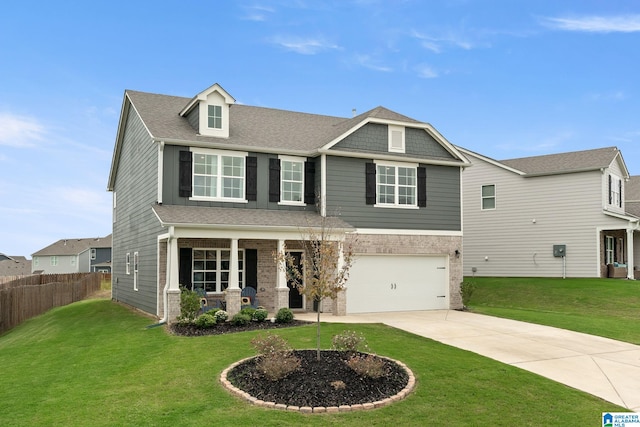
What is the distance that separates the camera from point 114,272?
26.2m

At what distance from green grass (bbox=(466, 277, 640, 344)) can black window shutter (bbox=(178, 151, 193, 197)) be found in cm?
1149

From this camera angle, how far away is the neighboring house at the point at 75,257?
71.9 metres

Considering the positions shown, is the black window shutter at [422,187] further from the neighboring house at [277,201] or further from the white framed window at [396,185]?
the white framed window at [396,185]

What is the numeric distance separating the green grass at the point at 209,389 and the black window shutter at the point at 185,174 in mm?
5204

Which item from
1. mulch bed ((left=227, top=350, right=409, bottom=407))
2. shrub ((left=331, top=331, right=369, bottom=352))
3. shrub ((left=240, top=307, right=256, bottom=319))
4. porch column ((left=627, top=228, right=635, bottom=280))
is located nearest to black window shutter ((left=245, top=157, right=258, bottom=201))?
shrub ((left=240, top=307, right=256, bottom=319))

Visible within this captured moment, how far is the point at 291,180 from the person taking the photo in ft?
61.3

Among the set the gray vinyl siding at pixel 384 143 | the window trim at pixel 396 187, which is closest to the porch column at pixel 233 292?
the gray vinyl siding at pixel 384 143

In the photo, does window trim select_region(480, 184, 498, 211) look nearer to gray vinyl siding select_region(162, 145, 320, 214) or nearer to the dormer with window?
gray vinyl siding select_region(162, 145, 320, 214)

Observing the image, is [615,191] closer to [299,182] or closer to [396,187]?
[396,187]

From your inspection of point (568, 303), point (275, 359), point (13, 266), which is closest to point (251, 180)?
point (275, 359)

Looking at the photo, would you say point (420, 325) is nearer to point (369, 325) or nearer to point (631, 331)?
point (369, 325)

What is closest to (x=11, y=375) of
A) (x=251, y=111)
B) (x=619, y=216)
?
(x=251, y=111)

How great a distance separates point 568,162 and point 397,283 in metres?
13.2

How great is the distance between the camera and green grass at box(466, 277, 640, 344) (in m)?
16.5
